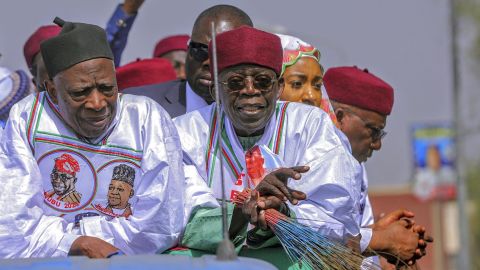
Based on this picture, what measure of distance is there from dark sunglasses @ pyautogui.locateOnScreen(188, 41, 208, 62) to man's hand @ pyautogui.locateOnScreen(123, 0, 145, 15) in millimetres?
1355

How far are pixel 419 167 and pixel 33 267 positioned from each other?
172 feet

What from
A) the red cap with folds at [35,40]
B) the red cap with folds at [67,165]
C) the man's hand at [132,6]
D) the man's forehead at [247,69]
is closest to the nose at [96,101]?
the red cap with folds at [67,165]

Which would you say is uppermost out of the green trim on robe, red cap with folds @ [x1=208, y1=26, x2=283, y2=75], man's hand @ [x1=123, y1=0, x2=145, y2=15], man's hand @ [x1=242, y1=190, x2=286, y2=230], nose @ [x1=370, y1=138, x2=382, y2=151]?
man's hand @ [x1=123, y1=0, x2=145, y2=15]

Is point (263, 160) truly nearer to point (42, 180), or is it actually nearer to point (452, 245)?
point (42, 180)

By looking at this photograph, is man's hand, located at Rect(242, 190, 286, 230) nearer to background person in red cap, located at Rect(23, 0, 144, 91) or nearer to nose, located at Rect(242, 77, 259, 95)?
nose, located at Rect(242, 77, 259, 95)

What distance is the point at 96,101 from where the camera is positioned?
660cm

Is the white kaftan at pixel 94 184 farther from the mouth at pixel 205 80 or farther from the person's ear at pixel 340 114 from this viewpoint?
the person's ear at pixel 340 114

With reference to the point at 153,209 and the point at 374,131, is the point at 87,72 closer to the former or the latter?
the point at 153,209

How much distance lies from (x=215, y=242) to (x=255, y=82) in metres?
0.94

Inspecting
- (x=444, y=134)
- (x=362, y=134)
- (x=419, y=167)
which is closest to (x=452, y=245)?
(x=419, y=167)

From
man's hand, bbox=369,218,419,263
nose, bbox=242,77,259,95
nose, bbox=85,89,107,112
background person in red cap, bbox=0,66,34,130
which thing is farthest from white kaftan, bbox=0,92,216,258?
background person in red cap, bbox=0,66,34,130

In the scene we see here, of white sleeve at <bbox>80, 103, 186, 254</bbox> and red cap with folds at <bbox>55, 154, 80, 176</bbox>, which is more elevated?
red cap with folds at <bbox>55, 154, 80, 176</bbox>

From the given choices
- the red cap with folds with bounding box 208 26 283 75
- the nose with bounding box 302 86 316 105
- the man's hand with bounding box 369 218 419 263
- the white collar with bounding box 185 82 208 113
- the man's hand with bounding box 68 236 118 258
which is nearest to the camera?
the man's hand with bounding box 68 236 118 258

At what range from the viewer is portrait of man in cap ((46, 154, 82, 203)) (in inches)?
263
